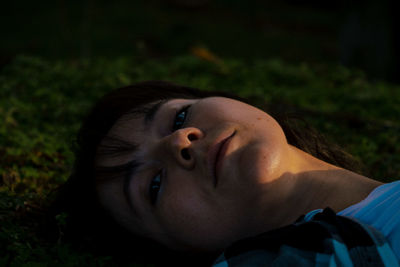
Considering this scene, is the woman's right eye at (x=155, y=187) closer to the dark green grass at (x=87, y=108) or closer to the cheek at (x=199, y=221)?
the cheek at (x=199, y=221)

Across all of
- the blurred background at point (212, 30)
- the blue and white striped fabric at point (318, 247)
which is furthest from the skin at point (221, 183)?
the blurred background at point (212, 30)

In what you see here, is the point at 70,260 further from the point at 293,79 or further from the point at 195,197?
the point at 293,79

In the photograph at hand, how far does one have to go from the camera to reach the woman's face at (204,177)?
2193 millimetres

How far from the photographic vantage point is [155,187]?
7.64ft

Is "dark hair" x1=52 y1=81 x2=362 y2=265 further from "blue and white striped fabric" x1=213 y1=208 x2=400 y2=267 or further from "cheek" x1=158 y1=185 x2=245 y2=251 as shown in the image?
"blue and white striped fabric" x1=213 y1=208 x2=400 y2=267

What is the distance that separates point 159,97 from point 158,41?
1103cm

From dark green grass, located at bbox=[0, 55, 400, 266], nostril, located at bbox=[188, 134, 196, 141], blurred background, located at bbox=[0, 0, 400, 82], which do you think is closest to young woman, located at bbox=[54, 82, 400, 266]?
nostril, located at bbox=[188, 134, 196, 141]

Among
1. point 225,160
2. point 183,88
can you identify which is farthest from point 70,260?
point 183,88

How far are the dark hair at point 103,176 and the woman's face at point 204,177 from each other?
12 cm

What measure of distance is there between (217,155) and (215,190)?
0.17m

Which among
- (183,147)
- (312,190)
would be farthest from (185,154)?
(312,190)

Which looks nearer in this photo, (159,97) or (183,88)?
(159,97)

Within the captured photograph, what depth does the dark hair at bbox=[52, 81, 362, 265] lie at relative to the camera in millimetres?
2543

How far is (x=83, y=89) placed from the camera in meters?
5.63
